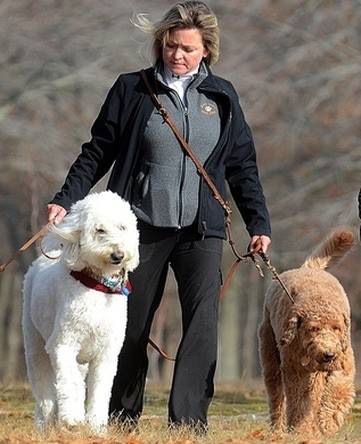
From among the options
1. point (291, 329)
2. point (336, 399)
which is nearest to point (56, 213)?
point (291, 329)

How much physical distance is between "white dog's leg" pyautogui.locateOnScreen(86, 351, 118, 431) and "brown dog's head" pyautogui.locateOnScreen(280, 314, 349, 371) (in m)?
1.49

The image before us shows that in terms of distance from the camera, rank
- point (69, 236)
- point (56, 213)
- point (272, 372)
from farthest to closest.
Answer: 1. point (272, 372)
2. point (56, 213)
3. point (69, 236)

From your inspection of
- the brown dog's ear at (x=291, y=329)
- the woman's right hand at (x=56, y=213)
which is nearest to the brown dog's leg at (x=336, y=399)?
the brown dog's ear at (x=291, y=329)

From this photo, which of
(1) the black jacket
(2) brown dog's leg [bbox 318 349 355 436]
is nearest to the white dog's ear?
(1) the black jacket

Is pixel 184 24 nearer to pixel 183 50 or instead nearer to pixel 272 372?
pixel 183 50

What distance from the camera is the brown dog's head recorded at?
822 centimetres

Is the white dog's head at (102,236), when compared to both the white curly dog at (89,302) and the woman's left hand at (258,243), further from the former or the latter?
the woman's left hand at (258,243)

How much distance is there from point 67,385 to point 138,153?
52.7 inches

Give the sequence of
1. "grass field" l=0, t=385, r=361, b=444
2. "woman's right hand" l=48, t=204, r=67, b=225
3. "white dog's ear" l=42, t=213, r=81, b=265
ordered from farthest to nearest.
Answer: "woman's right hand" l=48, t=204, r=67, b=225
"white dog's ear" l=42, t=213, r=81, b=265
"grass field" l=0, t=385, r=361, b=444

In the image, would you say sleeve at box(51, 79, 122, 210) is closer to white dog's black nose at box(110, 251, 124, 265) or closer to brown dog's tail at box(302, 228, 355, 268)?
white dog's black nose at box(110, 251, 124, 265)

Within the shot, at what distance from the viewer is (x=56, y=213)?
7.41 meters

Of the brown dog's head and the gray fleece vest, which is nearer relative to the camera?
the gray fleece vest

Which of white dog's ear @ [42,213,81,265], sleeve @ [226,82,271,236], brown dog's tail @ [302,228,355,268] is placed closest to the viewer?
white dog's ear @ [42,213,81,265]

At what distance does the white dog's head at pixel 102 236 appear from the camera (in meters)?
7.14
